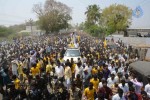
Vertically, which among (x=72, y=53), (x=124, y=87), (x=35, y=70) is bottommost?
(x=72, y=53)

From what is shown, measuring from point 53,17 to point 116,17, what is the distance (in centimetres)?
1799

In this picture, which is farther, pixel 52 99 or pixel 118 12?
pixel 118 12

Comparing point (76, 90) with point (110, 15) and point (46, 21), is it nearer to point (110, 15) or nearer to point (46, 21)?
point (110, 15)

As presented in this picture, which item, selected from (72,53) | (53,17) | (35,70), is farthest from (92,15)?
(35,70)

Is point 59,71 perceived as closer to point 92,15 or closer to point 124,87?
point 124,87

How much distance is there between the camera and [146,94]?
872cm

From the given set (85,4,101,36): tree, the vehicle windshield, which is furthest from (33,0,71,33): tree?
the vehicle windshield

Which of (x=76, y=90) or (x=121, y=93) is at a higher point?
(x=121, y=93)

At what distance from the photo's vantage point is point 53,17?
274 feet

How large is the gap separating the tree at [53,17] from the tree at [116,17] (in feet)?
38.8

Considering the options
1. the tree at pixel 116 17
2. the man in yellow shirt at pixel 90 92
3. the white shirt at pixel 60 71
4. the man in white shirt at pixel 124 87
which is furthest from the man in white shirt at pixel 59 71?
the tree at pixel 116 17

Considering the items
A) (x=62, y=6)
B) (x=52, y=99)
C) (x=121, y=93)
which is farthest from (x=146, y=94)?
(x=62, y=6)

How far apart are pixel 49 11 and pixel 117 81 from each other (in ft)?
259

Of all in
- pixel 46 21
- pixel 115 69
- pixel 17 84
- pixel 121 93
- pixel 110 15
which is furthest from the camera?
pixel 46 21
